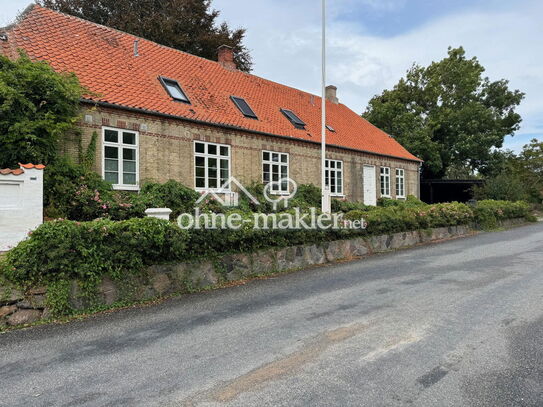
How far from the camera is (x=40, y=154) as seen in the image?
934 centimetres

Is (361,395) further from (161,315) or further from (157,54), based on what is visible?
(157,54)

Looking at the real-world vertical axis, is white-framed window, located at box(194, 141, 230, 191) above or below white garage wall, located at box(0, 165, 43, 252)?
above

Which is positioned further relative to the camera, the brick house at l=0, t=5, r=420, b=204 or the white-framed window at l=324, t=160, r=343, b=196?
the white-framed window at l=324, t=160, r=343, b=196

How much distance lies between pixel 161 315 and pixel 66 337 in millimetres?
1366

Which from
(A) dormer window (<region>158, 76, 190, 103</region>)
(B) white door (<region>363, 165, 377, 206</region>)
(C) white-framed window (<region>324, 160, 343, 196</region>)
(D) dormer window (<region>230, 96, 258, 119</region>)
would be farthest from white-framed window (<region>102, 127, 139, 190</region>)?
(B) white door (<region>363, 165, 377, 206</region>)

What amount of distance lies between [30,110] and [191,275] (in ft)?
20.8

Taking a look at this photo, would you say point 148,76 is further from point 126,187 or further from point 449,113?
point 449,113

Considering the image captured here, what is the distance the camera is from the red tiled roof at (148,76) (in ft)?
40.5

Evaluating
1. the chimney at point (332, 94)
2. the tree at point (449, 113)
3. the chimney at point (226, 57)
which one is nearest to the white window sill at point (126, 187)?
the chimney at point (226, 57)

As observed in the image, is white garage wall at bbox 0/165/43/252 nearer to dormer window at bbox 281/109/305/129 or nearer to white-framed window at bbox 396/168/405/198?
dormer window at bbox 281/109/305/129

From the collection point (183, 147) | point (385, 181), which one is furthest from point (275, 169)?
point (385, 181)

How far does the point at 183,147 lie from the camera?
45.0 feet

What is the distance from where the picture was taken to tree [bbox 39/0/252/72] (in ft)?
70.5

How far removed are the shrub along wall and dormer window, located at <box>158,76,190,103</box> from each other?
27.1 ft
